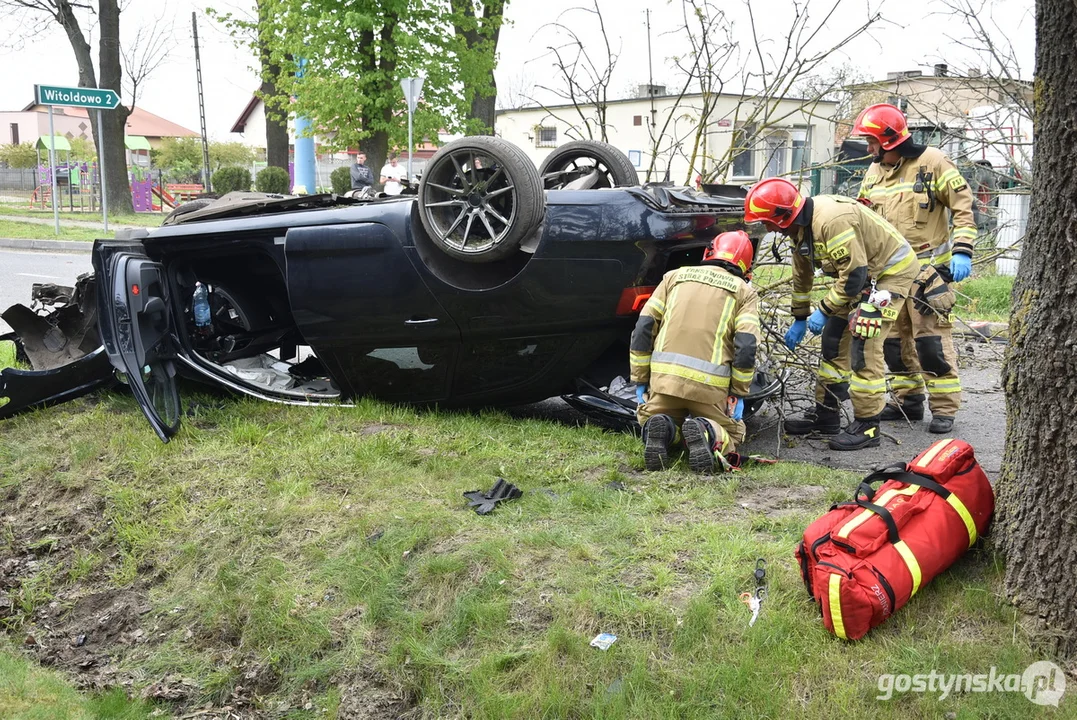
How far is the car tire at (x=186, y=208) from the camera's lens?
232 inches

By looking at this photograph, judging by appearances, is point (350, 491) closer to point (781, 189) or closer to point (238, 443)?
point (238, 443)

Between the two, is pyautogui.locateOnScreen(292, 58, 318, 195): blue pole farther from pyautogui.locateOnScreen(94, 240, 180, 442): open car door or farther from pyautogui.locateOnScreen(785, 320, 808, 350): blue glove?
pyautogui.locateOnScreen(785, 320, 808, 350): blue glove

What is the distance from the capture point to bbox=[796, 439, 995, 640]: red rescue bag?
9.32ft

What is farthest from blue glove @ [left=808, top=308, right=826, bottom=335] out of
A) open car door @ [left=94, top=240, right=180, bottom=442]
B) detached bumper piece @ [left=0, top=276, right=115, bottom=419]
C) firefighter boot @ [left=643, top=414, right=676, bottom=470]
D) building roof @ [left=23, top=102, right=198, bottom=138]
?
building roof @ [left=23, top=102, right=198, bottom=138]

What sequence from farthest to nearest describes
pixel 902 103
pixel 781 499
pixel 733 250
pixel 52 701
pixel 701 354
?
pixel 902 103 < pixel 733 250 < pixel 701 354 < pixel 781 499 < pixel 52 701

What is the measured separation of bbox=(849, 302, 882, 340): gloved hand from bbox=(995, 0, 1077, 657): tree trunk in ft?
6.97

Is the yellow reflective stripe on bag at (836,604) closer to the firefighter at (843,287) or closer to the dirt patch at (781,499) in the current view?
the dirt patch at (781,499)

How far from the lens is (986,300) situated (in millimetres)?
9648

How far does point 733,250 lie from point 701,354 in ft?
1.82

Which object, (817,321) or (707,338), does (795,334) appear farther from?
(707,338)

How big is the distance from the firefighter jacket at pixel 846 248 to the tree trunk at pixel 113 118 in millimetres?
20972

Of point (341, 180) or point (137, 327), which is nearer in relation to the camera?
point (137, 327)

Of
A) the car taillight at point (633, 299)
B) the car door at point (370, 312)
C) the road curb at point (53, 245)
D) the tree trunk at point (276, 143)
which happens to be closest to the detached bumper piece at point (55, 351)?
the car door at point (370, 312)

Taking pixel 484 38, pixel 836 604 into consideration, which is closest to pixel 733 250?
pixel 836 604
